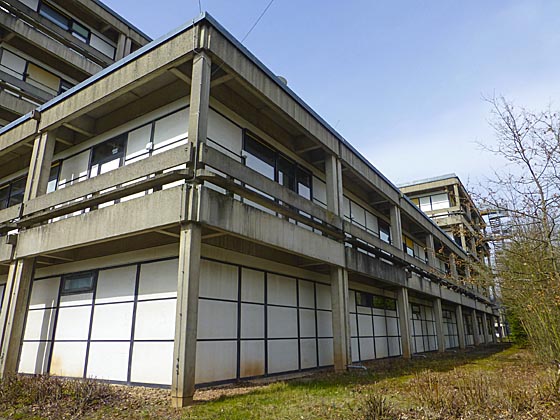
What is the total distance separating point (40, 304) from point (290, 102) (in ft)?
36.2

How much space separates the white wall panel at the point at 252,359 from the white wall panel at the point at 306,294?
277cm

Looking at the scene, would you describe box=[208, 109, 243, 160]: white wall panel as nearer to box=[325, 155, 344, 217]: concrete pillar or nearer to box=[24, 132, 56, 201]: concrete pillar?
box=[325, 155, 344, 217]: concrete pillar

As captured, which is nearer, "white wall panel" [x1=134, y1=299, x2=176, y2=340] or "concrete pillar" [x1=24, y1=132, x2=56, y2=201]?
"white wall panel" [x1=134, y1=299, x2=176, y2=340]

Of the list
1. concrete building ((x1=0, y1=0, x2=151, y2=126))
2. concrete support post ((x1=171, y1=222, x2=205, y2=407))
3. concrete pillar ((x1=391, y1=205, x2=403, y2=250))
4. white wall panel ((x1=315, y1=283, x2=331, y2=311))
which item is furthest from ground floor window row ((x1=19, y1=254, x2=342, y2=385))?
concrete building ((x1=0, y1=0, x2=151, y2=126))

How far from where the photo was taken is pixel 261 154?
559 inches

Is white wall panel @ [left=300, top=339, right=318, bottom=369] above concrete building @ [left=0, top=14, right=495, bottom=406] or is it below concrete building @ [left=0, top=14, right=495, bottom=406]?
below

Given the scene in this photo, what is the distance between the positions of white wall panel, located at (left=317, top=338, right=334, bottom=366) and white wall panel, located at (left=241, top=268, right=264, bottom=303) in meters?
3.85

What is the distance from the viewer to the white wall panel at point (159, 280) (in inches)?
425

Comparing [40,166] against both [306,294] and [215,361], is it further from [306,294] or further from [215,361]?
[306,294]

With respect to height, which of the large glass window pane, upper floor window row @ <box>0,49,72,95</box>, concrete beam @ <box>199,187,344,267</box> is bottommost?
concrete beam @ <box>199,187,344,267</box>

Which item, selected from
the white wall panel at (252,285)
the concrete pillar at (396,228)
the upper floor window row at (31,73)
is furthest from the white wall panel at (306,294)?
the upper floor window row at (31,73)

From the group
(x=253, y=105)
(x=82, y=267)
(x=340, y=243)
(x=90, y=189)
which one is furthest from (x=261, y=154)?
(x=82, y=267)

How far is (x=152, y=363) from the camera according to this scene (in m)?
10.4

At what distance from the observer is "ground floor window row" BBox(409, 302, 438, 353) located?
80.7 ft
